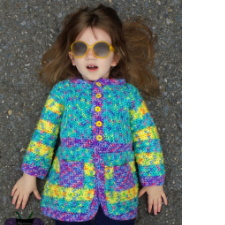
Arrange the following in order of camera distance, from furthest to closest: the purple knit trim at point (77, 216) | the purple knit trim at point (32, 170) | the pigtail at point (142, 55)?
the pigtail at point (142, 55) → the purple knit trim at point (32, 170) → the purple knit trim at point (77, 216)

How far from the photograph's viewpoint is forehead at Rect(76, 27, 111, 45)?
155cm

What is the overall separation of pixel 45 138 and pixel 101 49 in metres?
0.53

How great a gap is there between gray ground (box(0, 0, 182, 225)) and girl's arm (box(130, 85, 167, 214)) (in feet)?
0.60

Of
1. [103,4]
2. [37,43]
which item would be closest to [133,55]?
[103,4]

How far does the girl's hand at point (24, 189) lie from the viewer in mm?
1658

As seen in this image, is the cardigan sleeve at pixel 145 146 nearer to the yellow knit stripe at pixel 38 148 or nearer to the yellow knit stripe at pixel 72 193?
the yellow knit stripe at pixel 72 193

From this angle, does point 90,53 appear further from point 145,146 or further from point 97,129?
point 145,146

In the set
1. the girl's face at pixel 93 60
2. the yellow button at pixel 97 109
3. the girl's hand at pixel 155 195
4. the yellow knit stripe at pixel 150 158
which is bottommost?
the girl's hand at pixel 155 195

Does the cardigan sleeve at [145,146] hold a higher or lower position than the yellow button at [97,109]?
lower

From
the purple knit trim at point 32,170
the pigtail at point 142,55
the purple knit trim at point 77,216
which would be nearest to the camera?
the purple knit trim at point 77,216

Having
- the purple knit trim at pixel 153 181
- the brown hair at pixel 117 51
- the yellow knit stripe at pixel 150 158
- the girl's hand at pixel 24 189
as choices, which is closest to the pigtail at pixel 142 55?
the brown hair at pixel 117 51

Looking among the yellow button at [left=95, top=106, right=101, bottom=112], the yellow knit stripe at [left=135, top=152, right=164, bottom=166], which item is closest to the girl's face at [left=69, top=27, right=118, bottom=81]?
the yellow button at [left=95, top=106, right=101, bottom=112]

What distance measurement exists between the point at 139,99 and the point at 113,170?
15.5 inches

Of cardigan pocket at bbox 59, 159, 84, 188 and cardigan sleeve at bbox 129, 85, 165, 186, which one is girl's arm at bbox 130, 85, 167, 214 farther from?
cardigan pocket at bbox 59, 159, 84, 188
